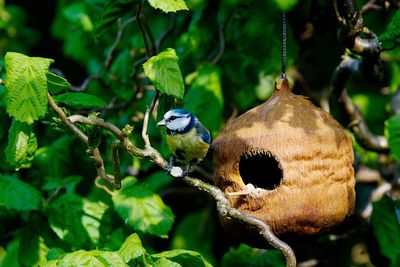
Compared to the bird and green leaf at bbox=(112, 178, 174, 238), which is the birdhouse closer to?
the bird

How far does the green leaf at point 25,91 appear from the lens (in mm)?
2855

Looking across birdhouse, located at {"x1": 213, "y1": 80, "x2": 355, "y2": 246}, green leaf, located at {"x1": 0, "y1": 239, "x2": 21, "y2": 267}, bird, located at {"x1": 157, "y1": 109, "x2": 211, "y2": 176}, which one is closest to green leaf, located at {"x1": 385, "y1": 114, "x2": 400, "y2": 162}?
birdhouse, located at {"x1": 213, "y1": 80, "x2": 355, "y2": 246}

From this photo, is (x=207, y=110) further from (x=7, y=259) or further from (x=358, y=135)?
(x=7, y=259)

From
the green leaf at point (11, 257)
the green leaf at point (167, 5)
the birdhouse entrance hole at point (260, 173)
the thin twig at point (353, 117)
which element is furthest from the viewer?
the thin twig at point (353, 117)

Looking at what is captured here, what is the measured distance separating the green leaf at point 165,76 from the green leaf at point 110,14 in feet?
1.09

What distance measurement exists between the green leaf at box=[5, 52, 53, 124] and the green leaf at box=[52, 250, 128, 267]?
0.46 meters

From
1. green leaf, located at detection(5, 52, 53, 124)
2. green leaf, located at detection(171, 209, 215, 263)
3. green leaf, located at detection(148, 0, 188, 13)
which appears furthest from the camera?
green leaf, located at detection(171, 209, 215, 263)

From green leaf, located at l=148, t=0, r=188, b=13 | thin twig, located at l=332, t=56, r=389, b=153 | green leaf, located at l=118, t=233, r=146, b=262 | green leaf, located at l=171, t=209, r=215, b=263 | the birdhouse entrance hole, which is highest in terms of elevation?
green leaf, located at l=148, t=0, r=188, b=13

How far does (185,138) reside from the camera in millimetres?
3260

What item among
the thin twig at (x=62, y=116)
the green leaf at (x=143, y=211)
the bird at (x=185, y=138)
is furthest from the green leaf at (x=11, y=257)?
Result: the thin twig at (x=62, y=116)

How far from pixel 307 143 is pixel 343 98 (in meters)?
1.14

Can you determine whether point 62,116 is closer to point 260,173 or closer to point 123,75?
point 260,173

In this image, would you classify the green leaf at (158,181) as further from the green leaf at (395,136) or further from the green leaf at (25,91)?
the green leaf at (25,91)

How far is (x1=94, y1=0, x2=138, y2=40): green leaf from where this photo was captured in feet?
10.8
